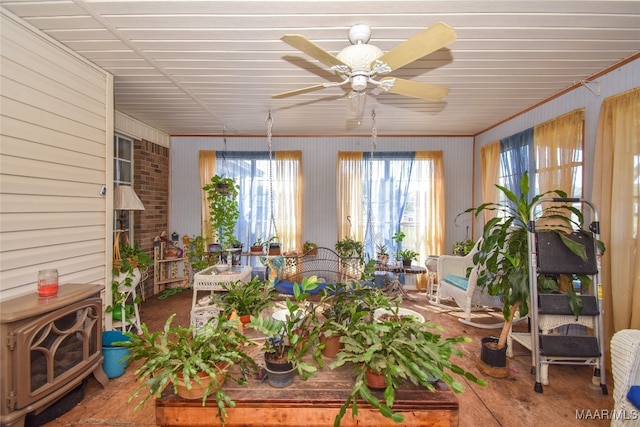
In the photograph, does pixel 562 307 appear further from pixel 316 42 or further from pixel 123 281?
pixel 123 281

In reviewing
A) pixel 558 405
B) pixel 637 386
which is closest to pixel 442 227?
pixel 558 405

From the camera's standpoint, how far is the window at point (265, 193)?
486 cm

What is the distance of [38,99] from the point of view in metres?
2.06

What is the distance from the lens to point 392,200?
4828 mm

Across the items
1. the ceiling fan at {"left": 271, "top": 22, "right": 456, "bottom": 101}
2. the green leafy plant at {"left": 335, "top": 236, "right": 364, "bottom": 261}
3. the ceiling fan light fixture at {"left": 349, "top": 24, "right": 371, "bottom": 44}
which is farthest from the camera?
the green leafy plant at {"left": 335, "top": 236, "right": 364, "bottom": 261}

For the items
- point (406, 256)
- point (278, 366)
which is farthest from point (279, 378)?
point (406, 256)

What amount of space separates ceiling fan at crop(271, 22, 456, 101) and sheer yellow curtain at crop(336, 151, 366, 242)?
278cm

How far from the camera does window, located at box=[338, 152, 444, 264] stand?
4797mm

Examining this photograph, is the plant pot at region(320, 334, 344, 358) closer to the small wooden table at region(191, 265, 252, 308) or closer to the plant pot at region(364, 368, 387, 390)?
the plant pot at region(364, 368, 387, 390)

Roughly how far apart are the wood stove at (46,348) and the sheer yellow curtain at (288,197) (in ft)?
9.68

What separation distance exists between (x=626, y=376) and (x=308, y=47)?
2.58 meters

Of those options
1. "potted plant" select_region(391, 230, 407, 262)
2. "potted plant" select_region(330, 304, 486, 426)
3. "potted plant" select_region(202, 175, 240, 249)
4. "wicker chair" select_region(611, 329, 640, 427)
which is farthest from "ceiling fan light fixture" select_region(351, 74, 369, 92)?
"potted plant" select_region(391, 230, 407, 262)

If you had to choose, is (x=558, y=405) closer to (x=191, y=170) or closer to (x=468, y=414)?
(x=468, y=414)

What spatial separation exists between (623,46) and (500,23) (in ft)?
3.71
